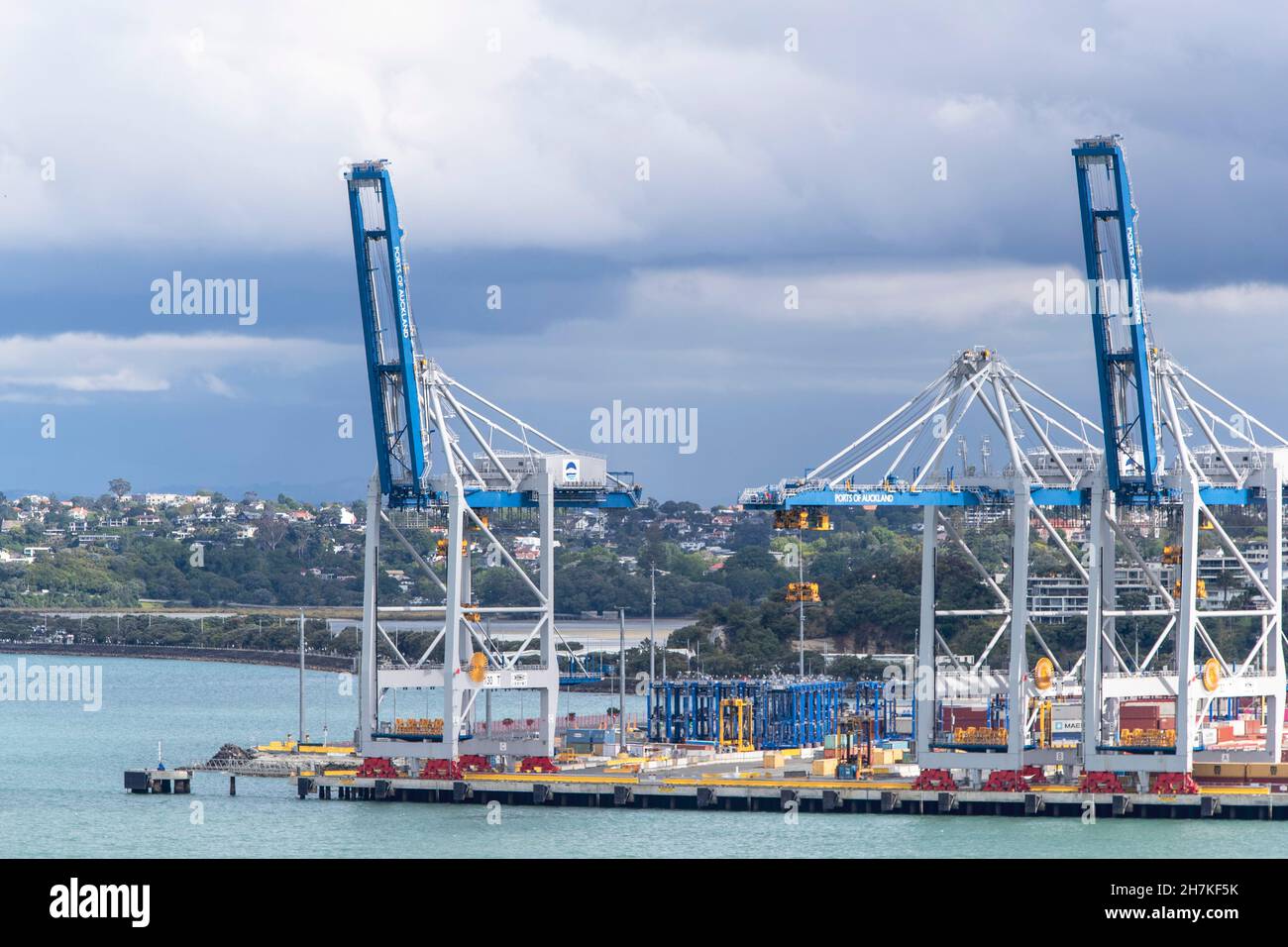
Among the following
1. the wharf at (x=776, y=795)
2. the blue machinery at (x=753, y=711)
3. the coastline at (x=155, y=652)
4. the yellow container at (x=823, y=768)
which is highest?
the coastline at (x=155, y=652)

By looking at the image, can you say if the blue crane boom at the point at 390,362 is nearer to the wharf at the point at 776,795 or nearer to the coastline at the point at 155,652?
the wharf at the point at 776,795

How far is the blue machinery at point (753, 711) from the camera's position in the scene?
232 feet

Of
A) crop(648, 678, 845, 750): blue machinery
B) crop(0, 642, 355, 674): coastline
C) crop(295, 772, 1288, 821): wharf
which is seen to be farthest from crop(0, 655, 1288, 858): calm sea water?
crop(0, 642, 355, 674): coastline

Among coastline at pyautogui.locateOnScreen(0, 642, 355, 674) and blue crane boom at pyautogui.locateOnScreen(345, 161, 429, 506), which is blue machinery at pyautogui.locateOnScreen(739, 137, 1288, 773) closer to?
blue crane boom at pyautogui.locateOnScreen(345, 161, 429, 506)

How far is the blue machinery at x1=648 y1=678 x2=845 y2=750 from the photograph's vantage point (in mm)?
70750

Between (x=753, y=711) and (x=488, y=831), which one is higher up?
(x=753, y=711)

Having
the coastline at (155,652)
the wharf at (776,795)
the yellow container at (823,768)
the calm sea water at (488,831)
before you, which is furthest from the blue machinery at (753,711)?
the coastline at (155,652)

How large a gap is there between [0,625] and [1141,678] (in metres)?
141

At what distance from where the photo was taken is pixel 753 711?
7112 cm

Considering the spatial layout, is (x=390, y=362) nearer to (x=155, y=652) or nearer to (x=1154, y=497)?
(x=1154, y=497)

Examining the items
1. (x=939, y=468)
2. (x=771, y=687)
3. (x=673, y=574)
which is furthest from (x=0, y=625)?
(x=939, y=468)

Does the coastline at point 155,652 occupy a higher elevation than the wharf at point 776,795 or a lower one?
higher

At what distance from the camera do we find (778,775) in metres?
Answer: 62.2

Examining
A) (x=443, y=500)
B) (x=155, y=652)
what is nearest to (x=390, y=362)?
(x=443, y=500)
